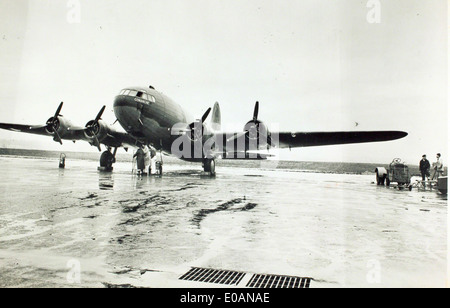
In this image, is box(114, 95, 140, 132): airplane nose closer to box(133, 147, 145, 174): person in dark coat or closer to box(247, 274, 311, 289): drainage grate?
box(133, 147, 145, 174): person in dark coat

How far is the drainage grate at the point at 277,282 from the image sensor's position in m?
3.46

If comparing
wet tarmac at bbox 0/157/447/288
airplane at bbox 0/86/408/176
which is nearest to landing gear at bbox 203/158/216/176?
airplane at bbox 0/86/408/176

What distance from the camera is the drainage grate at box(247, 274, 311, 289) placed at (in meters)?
3.46

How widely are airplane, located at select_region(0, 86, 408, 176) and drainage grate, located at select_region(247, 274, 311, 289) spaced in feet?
48.9

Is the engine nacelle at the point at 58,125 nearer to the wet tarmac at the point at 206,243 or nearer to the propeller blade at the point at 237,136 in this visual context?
the propeller blade at the point at 237,136

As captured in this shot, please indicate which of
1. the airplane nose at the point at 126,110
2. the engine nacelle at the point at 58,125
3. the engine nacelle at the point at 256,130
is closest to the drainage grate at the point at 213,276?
the airplane nose at the point at 126,110

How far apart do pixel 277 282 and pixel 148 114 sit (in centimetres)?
1544

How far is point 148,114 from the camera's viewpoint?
17.6 metres

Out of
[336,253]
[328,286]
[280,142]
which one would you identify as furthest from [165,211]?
[280,142]

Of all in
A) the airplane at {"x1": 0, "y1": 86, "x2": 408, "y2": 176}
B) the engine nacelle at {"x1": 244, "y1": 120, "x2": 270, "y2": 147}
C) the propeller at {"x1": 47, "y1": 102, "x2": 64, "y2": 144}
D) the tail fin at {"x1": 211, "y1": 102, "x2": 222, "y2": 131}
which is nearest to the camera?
the airplane at {"x1": 0, "y1": 86, "x2": 408, "y2": 176}

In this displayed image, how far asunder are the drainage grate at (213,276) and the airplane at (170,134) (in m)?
14.5

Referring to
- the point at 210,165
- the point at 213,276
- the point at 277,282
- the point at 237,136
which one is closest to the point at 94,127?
the point at 210,165

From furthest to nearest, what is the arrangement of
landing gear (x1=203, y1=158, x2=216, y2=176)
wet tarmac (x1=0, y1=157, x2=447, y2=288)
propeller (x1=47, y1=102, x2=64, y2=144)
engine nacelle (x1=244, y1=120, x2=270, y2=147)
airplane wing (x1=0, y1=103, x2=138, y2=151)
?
landing gear (x1=203, y1=158, x2=216, y2=176) < propeller (x1=47, y1=102, x2=64, y2=144) < airplane wing (x1=0, y1=103, x2=138, y2=151) < engine nacelle (x1=244, y1=120, x2=270, y2=147) < wet tarmac (x1=0, y1=157, x2=447, y2=288)

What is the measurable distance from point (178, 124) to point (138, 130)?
10.3ft
